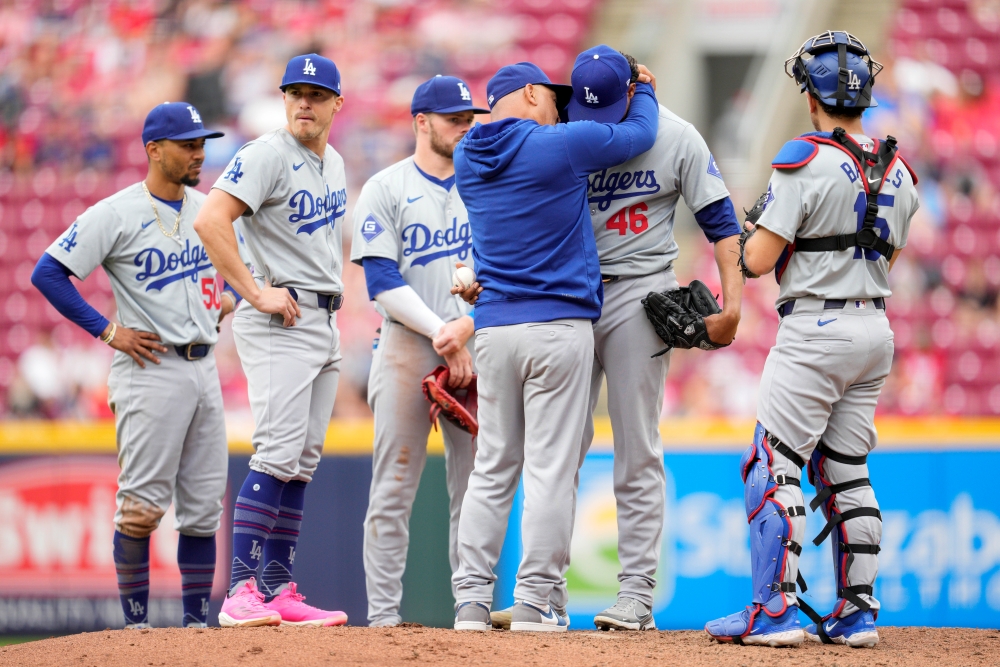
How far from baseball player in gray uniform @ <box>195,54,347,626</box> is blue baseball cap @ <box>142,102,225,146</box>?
57 centimetres

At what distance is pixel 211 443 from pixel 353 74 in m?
7.68

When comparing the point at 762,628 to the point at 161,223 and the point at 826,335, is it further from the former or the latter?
the point at 161,223

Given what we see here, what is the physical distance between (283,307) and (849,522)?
220cm

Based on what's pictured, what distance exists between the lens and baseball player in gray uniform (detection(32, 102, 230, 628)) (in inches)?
182

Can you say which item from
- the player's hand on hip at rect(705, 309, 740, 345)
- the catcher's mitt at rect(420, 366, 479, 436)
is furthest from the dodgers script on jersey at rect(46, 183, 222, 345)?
the player's hand on hip at rect(705, 309, 740, 345)

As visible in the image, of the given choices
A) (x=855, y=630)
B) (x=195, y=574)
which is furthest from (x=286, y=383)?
(x=855, y=630)

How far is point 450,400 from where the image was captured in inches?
173

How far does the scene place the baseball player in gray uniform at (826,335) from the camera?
353 cm

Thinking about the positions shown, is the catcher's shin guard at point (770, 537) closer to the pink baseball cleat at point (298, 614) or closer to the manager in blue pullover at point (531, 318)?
the manager in blue pullover at point (531, 318)

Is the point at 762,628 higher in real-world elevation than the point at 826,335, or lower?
lower

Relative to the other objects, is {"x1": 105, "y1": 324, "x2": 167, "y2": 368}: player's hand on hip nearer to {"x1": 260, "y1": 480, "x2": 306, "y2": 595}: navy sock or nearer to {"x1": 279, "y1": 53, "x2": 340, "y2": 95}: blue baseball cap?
{"x1": 260, "y1": 480, "x2": 306, "y2": 595}: navy sock

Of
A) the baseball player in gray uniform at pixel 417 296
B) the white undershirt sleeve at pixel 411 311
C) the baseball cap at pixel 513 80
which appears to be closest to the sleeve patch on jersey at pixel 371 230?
the baseball player in gray uniform at pixel 417 296

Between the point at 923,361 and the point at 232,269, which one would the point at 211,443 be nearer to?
the point at 232,269

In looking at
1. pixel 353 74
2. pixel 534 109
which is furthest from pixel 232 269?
pixel 353 74
